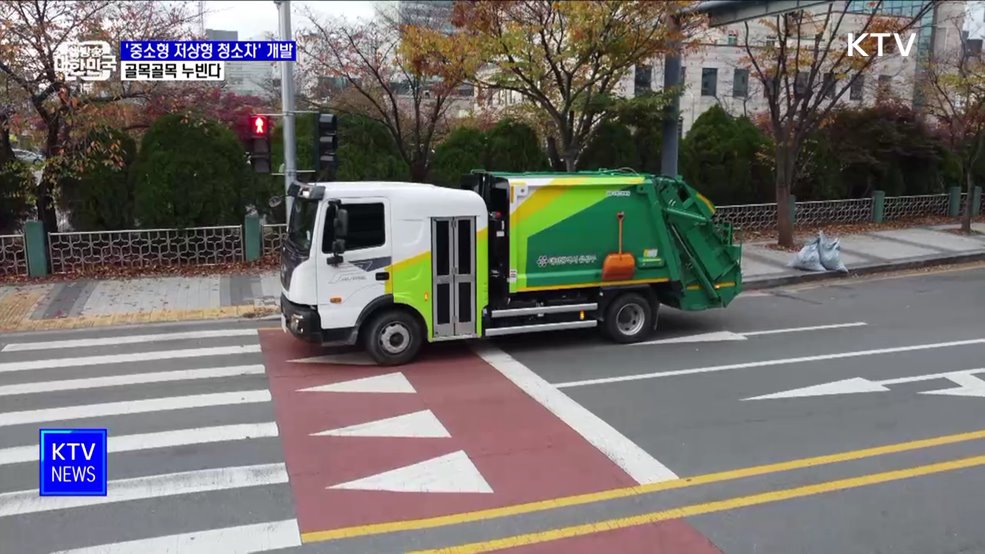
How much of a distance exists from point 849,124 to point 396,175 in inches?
544

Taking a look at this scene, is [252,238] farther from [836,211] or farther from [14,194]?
[836,211]

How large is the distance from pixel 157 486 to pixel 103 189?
482 inches

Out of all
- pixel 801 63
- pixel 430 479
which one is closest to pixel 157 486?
pixel 430 479

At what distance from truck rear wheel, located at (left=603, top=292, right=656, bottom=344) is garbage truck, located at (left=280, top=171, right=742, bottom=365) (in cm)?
2

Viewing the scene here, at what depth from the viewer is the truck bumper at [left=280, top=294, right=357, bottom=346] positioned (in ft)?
31.7

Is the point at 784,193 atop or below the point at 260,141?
below

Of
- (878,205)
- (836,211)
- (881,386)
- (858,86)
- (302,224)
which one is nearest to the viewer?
(881,386)

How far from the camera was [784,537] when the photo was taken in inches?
213

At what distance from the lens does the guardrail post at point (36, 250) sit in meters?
15.5

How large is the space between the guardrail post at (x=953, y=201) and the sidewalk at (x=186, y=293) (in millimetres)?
6459

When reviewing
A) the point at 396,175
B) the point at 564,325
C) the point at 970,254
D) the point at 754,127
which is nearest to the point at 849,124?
the point at 754,127

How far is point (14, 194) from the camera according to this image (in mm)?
15977

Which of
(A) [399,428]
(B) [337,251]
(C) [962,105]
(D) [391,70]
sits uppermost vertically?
(D) [391,70]

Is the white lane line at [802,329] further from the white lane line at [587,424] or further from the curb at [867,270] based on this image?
the white lane line at [587,424]
